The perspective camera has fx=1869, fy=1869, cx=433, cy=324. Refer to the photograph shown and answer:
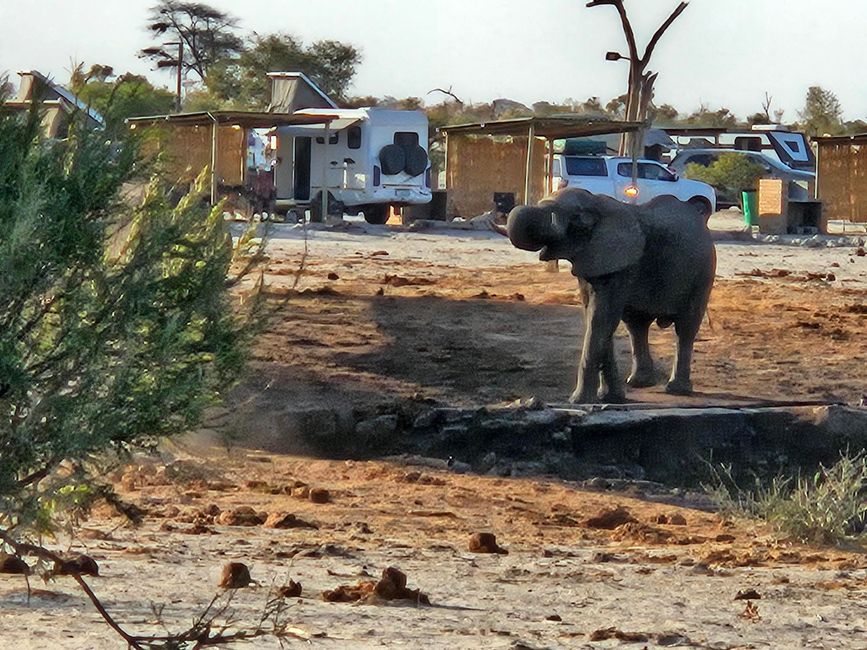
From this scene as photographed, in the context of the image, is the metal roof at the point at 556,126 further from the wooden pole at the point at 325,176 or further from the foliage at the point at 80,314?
the foliage at the point at 80,314

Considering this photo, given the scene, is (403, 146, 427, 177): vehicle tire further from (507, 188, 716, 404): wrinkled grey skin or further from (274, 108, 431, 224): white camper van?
(507, 188, 716, 404): wrinkled grey skin

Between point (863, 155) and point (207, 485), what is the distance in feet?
97.1

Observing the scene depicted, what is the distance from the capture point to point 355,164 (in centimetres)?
3669

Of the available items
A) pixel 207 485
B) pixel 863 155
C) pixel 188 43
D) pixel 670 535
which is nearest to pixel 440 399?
pixel 207 485

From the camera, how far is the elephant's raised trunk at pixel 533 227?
1264cm

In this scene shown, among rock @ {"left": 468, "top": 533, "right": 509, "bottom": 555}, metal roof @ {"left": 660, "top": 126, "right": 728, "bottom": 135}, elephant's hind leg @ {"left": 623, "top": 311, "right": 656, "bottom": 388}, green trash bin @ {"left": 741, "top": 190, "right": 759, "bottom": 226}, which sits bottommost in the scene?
rock @ {"left": 468, "top": 533, "right": 509, "bottom": 555}

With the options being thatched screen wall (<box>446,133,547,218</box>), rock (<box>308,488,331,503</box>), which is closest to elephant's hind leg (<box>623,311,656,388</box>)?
rock (<box>308,488,331,503</box>)

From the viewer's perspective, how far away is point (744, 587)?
8.07 metres

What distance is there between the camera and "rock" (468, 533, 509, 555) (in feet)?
29.2

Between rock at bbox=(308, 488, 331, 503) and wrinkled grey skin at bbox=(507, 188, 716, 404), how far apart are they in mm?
2849

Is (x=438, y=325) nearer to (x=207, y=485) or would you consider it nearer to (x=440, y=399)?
(x=440, y=399)

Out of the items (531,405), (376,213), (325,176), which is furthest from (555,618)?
(325,176)

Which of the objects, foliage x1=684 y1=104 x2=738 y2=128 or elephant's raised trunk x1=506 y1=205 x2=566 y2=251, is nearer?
elephant's raised trunk x1=506 y1=205 x2=566 y2=251

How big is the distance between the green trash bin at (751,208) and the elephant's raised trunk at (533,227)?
24319mm
